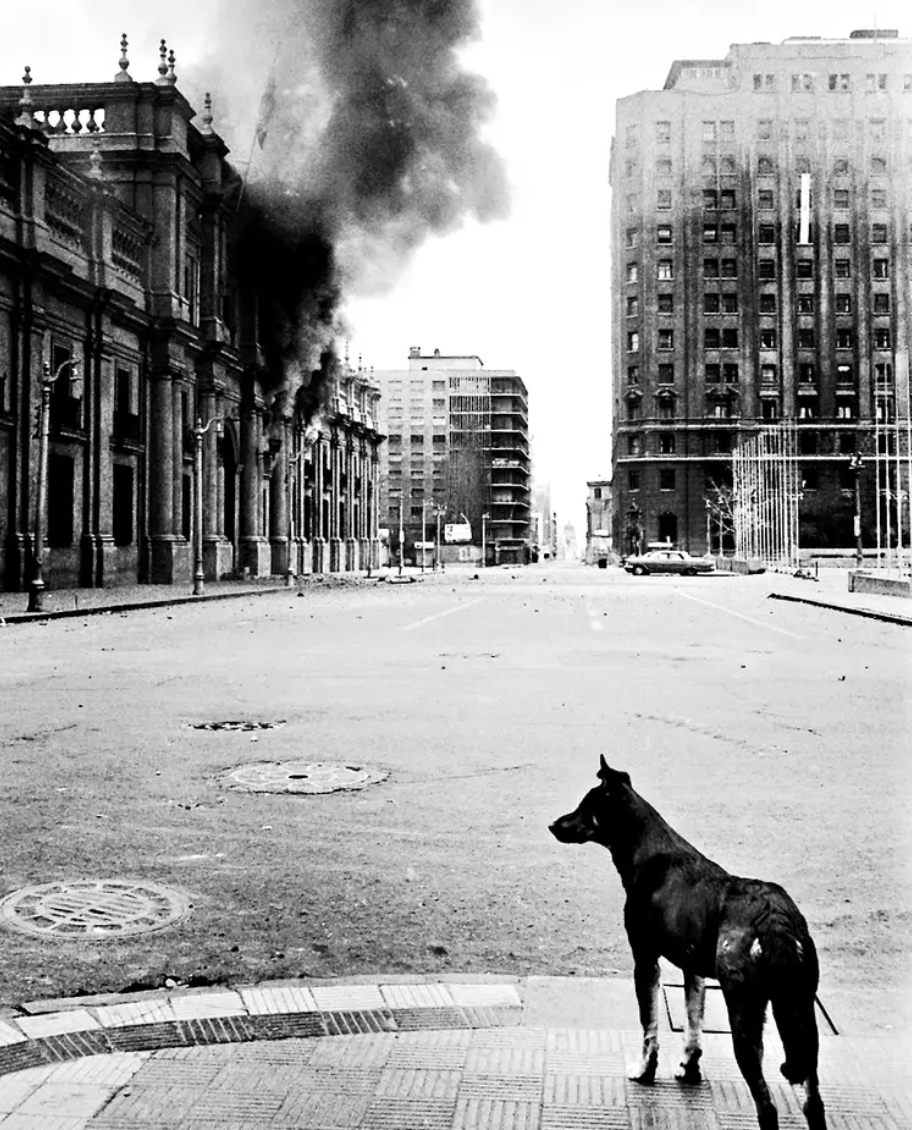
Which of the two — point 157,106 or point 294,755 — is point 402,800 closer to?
point 294,755

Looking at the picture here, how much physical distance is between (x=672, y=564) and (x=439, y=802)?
61470 mm

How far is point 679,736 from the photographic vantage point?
9570mm

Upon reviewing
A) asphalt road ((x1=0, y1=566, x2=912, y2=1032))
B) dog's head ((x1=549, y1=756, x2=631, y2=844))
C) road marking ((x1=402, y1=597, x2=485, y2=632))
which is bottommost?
road marking ((x1=402, y1=597, x2=485, y2=632))

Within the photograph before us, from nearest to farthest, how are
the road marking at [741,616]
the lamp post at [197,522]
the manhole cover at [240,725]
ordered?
1. the manhole cover at [240,725]
2. the road marking at [741,616]
3. the lamp post at [197,522]

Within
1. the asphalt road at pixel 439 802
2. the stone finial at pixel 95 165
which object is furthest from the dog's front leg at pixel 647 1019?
the stone finial at pixel 95 165

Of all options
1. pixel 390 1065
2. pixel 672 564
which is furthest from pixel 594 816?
pixel 672 564

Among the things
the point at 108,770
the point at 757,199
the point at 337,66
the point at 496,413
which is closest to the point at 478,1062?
the point at 108,770

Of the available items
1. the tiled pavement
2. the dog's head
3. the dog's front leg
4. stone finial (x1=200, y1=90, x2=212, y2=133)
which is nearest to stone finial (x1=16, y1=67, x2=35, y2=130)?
stone finial (x1=200, y1=90, x2=212, y2=133)

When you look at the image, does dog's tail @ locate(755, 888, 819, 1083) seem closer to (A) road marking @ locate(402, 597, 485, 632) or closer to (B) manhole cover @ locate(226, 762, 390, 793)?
(B) manhole cover @ locate(226, 762, 390, 793)

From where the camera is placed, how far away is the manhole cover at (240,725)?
33.1 feet

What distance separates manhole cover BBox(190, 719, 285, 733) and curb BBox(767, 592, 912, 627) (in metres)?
16.2

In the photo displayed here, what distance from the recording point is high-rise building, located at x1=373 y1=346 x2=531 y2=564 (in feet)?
508

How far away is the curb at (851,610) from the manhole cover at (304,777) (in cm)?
1734

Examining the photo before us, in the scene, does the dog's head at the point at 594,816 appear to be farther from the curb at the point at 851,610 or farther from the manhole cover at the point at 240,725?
the curb at the point at 851,610
